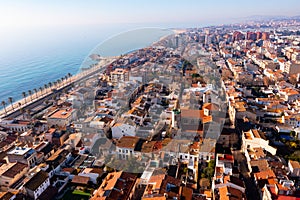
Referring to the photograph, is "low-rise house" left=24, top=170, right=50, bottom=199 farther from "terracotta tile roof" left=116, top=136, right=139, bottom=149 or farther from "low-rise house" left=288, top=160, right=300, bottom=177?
"low-rise house" left=288, top=160, right=300, bottom=177

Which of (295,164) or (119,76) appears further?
(119,76)

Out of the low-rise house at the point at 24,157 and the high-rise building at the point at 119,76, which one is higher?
the high-rise building at the point at 119,76

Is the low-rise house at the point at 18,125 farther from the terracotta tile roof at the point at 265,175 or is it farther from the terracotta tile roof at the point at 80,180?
the terracotta tile roof at the point at 265,175

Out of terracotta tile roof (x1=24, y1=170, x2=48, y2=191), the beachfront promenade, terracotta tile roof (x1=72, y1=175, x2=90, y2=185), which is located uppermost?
terracotta tile roof (x1=24, y1=170, x2=48, y2=191)

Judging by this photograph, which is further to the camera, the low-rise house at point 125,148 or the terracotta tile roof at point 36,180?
the low-rise house at point 125,148

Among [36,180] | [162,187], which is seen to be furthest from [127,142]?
[36,180]

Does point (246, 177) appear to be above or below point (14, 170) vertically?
below

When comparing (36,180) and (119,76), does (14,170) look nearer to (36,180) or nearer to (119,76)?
(36,180)

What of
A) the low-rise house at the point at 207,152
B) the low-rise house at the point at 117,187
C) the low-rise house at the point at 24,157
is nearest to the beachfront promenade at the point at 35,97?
the low-rise house at the point at 24,157

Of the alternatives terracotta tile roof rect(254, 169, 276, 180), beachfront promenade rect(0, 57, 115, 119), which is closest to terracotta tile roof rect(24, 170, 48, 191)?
terracotta tile roof rect(254, 169, 276, 180)
